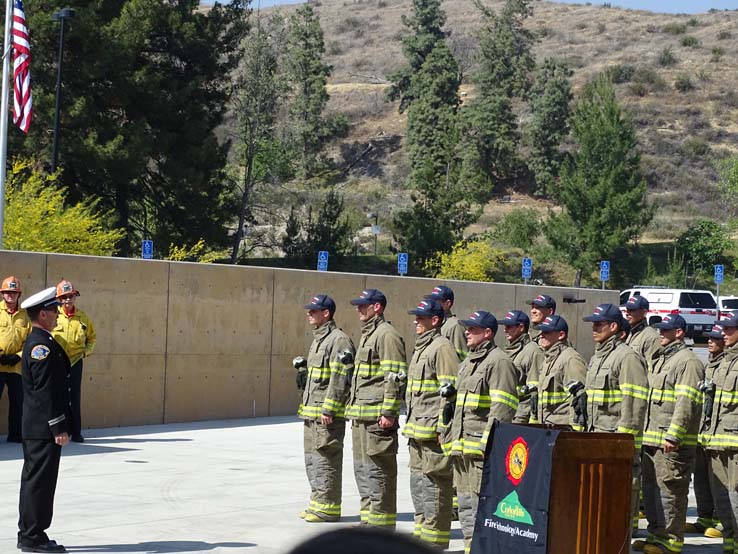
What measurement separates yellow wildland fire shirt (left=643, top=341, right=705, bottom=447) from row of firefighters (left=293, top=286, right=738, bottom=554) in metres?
0.01

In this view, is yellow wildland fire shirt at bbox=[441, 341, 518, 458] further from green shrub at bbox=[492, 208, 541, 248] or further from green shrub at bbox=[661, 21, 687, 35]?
green shrub at bbox=[661, 21, 687, 35]

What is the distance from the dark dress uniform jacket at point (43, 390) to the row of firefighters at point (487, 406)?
2.75 m

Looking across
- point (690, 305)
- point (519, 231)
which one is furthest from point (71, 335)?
point (519, 231)

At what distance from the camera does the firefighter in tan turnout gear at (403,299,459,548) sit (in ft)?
31.6

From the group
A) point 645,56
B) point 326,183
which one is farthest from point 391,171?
point 645,56

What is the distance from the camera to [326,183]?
73500 mm

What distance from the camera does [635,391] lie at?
9703 millimetres

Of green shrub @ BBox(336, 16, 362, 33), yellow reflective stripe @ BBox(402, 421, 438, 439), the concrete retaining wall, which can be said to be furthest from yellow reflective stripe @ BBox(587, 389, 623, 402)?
green shrub @ BBox(336, 16, 362, 33)

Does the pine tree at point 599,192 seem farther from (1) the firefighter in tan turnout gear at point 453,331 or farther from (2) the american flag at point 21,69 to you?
(1) the firefighter in tan turnout gear at point 453,331

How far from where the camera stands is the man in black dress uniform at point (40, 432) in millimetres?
8812

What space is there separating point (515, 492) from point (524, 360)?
339cm

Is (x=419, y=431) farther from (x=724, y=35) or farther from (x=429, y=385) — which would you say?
(x=724, y=35)

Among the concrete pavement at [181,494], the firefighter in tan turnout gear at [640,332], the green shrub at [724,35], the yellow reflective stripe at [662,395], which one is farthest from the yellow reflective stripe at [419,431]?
the green shrub at [724,35]

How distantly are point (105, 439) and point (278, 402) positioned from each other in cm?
460
